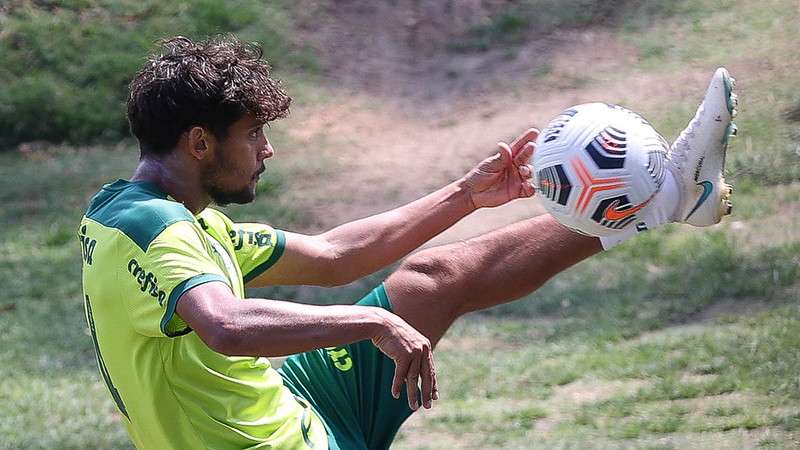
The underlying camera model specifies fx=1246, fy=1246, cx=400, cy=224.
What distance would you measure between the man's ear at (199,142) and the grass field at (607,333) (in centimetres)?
215

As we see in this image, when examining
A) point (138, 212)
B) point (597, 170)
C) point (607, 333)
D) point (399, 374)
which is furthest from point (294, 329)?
point (607, 333)

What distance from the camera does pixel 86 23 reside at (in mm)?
11312

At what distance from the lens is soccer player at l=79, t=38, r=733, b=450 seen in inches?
112

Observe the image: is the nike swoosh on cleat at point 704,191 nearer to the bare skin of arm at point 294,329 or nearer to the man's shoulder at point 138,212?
the bare skin of arm at point 294,329

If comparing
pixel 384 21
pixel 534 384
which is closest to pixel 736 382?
pixel 534 384

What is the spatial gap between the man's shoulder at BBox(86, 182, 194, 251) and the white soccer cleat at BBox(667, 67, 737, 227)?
1.59m

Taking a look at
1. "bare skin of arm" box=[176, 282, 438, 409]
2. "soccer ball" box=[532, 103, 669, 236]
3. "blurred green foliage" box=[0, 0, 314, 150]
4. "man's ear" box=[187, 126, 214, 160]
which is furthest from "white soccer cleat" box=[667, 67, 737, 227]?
"blurred green foliage" box=[0, 0, 314, 150]

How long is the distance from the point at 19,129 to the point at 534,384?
6.46 m

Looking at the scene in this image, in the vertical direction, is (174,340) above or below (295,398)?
above

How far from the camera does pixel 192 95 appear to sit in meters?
3.12

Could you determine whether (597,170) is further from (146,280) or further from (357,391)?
(146,280)

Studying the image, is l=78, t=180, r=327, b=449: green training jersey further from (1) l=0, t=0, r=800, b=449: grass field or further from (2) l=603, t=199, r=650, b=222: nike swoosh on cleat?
(1) l=0, t=0, r=800, b=449: grass field

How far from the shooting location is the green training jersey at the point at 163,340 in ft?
9.51

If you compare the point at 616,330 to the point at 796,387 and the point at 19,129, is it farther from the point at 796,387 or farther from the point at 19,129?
the point at 19,129
